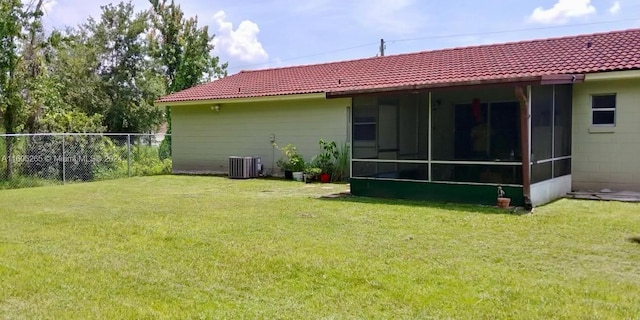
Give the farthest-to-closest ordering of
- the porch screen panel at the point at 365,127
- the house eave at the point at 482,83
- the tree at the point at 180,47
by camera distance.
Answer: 1. the tree at the point at 180,47
2. the porch screen panel at the point at 365,127
3. the house eave at the point at 482,83

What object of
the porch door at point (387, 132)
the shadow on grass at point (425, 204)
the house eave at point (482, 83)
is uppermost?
the house eave at point (482, 83)

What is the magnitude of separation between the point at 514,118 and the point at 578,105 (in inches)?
114

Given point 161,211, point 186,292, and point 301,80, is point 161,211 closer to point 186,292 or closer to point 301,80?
point 186,292

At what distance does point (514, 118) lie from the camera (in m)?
8.50

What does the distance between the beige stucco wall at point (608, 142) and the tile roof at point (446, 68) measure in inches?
19.9

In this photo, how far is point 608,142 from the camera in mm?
10211

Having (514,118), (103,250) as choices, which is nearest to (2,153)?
(103,250)

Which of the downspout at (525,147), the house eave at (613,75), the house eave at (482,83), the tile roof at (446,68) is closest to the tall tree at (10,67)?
the tile roof at (446,68)

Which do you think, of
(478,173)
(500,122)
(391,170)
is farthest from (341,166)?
(500,122)

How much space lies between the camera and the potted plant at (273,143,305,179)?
13945 mm

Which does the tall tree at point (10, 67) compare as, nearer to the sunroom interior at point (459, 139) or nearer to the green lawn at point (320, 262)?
the green lawn at point (320, 262)

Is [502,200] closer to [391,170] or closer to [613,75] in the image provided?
[391,170]

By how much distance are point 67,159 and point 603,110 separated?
45.3 ft

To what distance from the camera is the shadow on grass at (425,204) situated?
26.4 feet
